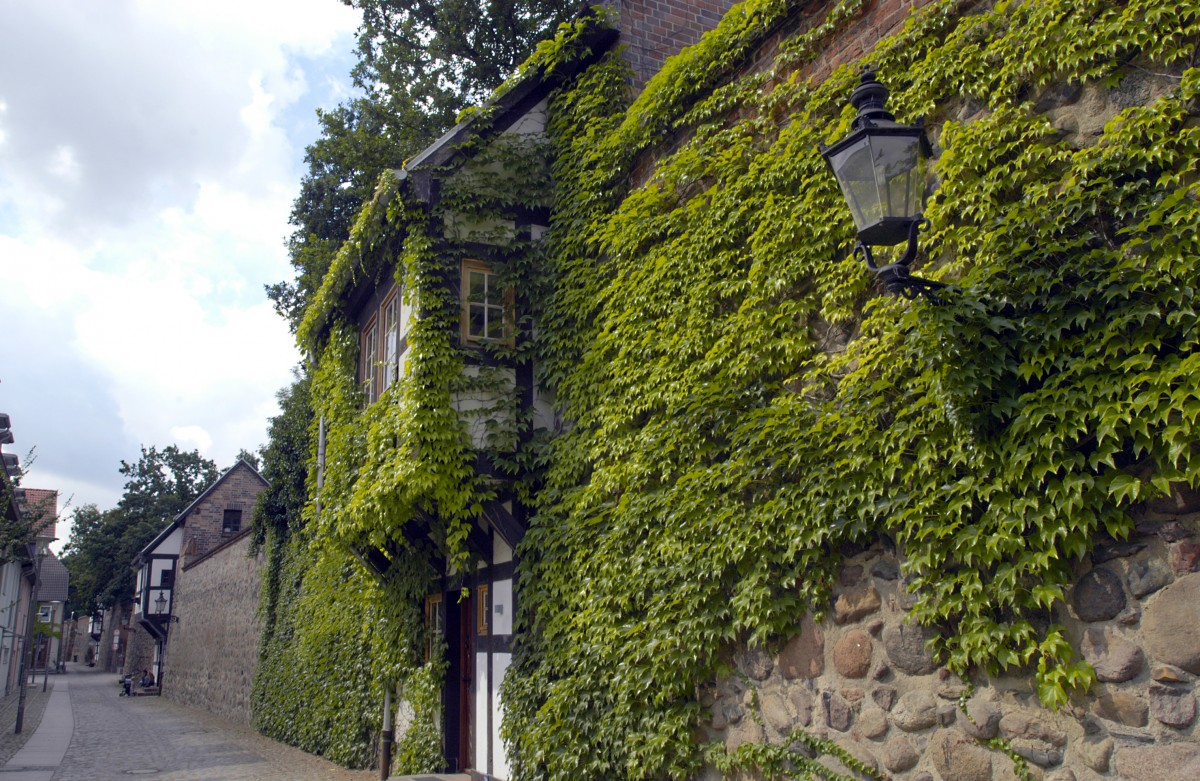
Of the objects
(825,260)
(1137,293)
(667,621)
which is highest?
(825,260)

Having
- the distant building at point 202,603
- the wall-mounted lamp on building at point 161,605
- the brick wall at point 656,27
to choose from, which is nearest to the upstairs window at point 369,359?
the brick wall at point 656,27

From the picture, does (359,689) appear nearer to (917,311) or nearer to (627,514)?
(627,514)

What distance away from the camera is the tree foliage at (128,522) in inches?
2018

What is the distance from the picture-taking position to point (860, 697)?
16.9 ft

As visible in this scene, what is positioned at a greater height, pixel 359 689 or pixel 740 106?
pixel 740 106

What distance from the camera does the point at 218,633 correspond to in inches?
899

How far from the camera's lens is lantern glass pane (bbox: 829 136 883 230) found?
4316mm

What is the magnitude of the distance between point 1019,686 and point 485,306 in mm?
6398

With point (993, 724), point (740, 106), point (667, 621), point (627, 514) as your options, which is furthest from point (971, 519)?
point (740, 106)

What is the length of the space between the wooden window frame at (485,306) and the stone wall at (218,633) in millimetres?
11797

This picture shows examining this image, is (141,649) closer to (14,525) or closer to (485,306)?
(14,525)

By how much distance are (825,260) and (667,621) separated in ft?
8.77

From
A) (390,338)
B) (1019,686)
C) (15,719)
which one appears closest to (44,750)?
(15,719)

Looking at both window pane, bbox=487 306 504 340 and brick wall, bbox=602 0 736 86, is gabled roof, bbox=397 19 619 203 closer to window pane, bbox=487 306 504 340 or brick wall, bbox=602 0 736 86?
brick wall, bbox=602 0 736 86
